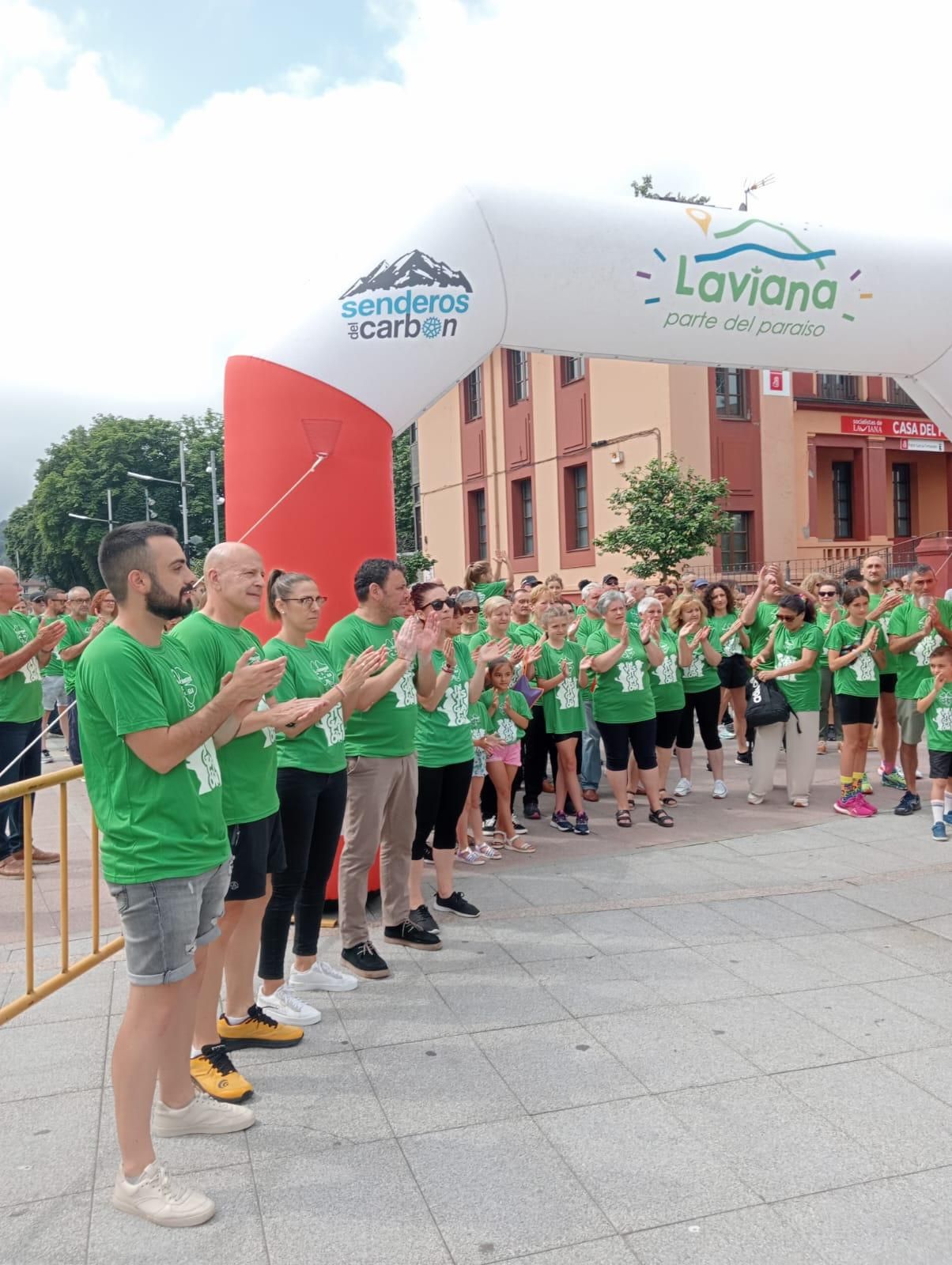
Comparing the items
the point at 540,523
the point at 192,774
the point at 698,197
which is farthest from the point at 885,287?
the point at 698,197

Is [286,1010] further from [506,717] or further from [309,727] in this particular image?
[506,717]

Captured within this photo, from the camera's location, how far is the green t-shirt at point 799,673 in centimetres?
825

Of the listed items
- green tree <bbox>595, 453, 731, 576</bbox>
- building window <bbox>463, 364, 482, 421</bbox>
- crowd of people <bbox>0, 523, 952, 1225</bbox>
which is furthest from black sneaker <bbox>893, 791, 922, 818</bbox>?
building window <bbox>463, 364, 482, 421</bbox>

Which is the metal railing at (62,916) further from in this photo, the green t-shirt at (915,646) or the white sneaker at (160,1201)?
the green t-shirt at (915,646)

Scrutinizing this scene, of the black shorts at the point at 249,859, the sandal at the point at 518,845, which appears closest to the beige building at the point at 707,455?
the sandal at the point at 518,845

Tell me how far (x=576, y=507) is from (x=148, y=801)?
24.9 metres

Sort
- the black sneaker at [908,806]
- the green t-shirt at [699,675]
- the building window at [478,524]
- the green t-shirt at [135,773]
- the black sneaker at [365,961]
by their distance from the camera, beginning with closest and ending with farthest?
the green t-shirt at [135,773] → the black sneaker at [365,961] → the black sneaker at [908,806] → the green t-shirt at [699,675] → the building window at [478,524]

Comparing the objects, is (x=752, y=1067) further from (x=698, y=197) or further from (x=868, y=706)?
(x=698, y=197)

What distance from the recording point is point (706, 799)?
874cm

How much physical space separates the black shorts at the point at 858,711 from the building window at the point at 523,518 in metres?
21.0

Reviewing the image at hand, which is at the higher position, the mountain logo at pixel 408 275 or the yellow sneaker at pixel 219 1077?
the mountain logo at pixel 408 275

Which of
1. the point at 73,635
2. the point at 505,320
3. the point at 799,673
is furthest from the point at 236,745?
the point at 73,635

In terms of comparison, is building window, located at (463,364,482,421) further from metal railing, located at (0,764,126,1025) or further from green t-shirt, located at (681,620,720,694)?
metal railing, located at (0,764,126,1025)

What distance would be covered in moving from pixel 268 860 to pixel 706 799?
5.63m
